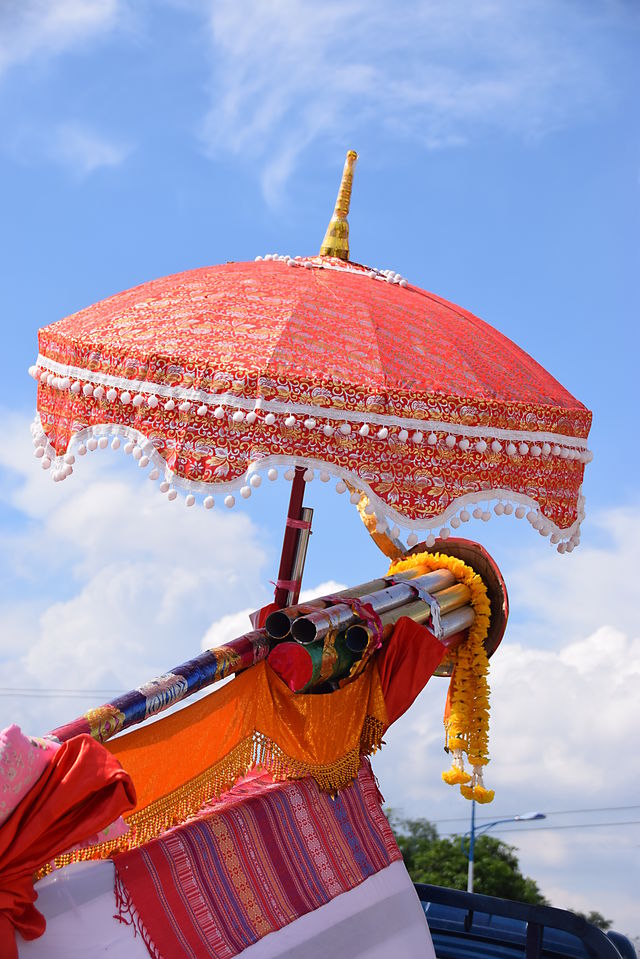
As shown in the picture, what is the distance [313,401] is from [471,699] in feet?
6.91

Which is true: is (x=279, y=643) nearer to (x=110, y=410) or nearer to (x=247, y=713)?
(x=247, y=713)

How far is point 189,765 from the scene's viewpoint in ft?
11.1

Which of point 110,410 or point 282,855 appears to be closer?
point 110,410

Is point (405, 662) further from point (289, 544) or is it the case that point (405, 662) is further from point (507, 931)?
point (507, 931)

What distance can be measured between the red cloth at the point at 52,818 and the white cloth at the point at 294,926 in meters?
0.10

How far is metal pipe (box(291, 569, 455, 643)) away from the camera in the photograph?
12.3 feet

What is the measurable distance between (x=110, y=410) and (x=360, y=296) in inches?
37.2

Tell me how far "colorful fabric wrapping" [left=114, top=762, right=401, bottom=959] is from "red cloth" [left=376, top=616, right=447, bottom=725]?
285mm

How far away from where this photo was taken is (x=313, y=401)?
3125 mm

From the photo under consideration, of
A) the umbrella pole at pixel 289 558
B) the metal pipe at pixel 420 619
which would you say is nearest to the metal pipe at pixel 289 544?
the umbrella pole at pixel 289 558

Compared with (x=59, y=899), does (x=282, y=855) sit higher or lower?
higher

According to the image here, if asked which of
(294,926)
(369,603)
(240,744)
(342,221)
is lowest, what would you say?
(294,926)

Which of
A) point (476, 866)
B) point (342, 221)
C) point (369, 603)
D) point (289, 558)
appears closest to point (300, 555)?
point (289, 558)

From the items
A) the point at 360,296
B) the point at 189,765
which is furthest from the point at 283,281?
the point at 189,765
